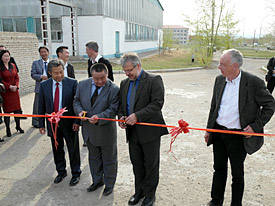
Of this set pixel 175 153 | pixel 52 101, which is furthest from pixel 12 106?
pixel 175 153

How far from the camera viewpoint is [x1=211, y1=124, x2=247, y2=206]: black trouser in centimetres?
291

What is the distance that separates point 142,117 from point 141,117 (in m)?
0.01

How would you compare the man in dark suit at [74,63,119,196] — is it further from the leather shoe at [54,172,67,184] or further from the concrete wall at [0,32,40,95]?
the concrete wall at [0,32,40,95]

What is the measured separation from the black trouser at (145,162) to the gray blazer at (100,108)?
0.39m

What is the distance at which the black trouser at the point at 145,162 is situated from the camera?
3240 mm

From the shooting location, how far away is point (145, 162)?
3305 mm

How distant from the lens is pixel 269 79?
8.32 meters

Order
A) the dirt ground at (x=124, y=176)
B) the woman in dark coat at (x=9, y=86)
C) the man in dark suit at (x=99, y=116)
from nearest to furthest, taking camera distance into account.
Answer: the man in dark suit at (x=99, y=116)
the dirt ground at (x=124, y=176)
the woman in dark coat at (x=9, y=86)

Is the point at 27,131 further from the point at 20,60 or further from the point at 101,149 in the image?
the point at 20,60

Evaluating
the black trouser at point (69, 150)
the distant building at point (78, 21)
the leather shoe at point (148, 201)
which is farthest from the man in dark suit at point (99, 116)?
the distant building at point (78, 21)

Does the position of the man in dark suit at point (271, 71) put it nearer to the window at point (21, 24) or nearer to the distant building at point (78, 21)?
the distant building at point (78, 21)

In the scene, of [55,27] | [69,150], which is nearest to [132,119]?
[69,150]

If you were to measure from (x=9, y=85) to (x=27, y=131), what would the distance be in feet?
4.01

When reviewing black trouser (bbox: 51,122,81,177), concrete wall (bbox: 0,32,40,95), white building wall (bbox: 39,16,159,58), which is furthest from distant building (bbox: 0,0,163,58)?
black trouser (bbox: 51,122,81,177)
